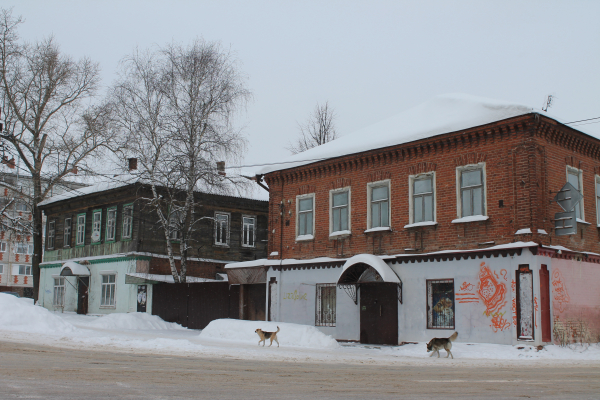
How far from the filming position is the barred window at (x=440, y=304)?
64.2ft

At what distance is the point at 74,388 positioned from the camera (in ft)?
26.9

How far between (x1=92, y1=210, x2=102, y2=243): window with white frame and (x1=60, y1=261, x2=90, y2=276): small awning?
1580mm

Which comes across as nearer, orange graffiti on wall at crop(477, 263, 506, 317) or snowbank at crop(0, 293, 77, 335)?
orange graffiti on wall at crop(477, 263, 506, 317)

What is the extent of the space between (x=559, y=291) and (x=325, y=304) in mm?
8179

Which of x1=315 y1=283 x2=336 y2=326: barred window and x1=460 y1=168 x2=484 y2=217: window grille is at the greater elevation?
x1=460 y1=168 x2=484 y2=217: window grille

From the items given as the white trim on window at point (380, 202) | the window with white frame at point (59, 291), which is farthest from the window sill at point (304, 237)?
the window with white frame at point (59, 291)

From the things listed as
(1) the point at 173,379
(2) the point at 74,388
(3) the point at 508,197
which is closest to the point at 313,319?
(3) the point at 508,197

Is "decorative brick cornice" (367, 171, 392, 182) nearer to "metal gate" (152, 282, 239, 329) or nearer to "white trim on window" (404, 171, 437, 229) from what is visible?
"white trim on window" (404, 171, 437, 229)

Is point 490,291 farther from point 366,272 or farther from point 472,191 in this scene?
point 366,272

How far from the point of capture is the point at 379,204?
72.7 ft

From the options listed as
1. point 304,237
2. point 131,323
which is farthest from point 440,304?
point 131,323

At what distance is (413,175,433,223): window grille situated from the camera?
67.9 feet

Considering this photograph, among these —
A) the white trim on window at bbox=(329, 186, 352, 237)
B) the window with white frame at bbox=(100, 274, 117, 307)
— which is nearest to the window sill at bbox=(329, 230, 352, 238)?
the white trim on window at bbox=(329, 186, 352, 237)

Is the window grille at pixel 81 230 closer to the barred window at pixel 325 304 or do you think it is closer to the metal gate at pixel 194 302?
the metal gate at pixel 194 302
